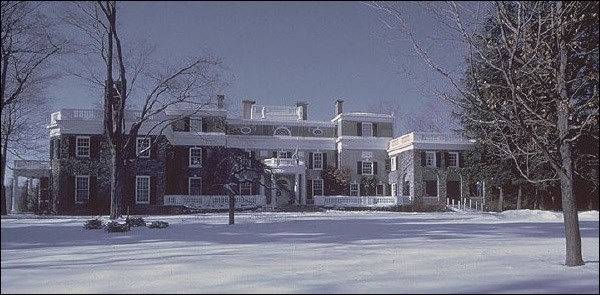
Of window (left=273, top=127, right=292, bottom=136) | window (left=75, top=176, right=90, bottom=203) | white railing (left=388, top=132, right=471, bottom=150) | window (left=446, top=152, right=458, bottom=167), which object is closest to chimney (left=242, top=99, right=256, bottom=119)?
window (left=273, top=127, right=292, bottom=136)

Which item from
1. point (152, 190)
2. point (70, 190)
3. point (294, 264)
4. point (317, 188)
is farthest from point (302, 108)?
point (294, 264)

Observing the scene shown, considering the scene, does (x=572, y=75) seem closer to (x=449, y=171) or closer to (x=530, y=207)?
(x=530, y=207)

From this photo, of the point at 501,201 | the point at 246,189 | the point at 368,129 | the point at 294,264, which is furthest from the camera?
the point at 368,129

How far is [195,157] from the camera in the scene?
139ft

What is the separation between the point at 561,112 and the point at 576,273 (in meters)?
2.84

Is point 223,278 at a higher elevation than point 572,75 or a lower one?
lower

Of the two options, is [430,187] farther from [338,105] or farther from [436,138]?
[338,105]

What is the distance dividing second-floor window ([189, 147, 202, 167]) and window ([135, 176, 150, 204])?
5.22 m

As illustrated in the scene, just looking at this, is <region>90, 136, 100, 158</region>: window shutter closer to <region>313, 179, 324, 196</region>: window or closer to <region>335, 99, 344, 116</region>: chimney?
<region>313, 179, 324, 196</region>: window

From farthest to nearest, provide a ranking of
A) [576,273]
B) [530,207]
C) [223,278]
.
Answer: [530,207] → [576,273] → [223,278]

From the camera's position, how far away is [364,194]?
4588 centimetres

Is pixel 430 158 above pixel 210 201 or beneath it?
above

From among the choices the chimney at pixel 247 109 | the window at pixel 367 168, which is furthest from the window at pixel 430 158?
the chimney at pixel 247 109

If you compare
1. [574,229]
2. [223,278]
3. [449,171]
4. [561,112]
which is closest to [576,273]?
[574,229]
